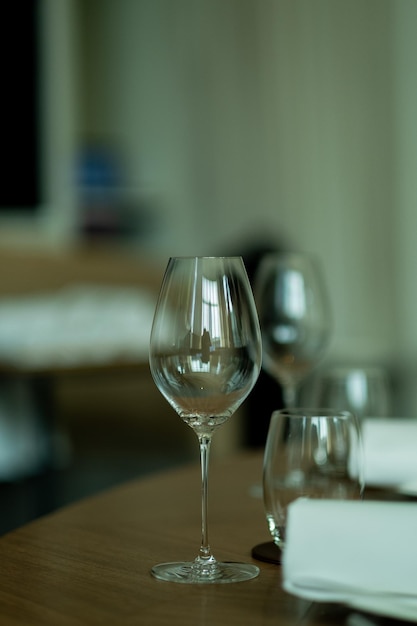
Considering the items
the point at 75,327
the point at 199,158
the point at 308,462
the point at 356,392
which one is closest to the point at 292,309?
the point at 356,392

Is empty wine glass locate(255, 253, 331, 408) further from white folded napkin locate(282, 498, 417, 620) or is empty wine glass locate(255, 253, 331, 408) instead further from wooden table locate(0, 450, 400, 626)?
white folded napkin locate(282, 498, 417, 620)

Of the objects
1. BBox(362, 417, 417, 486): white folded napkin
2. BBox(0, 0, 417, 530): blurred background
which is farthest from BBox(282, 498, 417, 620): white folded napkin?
BBox(0, 0, 417, 530): blurred background

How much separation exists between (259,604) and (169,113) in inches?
202

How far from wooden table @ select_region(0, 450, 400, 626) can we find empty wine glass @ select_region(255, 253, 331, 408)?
17cm

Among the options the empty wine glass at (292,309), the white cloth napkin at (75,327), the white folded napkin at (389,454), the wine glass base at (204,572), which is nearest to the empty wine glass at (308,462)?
the wine glass base at (204,572)

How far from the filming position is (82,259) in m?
4.85

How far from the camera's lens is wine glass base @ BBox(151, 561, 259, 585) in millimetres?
688

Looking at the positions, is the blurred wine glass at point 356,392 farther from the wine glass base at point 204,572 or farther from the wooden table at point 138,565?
the wine glass base at point 204,572

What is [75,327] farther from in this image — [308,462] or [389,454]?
[308,462]

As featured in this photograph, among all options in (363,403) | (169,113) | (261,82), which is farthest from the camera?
(169,113)

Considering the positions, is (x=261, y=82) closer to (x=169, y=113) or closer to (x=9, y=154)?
(x=169, y=113)

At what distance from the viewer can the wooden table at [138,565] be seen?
62 centimetres

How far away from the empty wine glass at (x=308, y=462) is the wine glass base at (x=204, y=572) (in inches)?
1.3

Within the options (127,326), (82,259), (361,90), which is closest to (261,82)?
(361,90)
